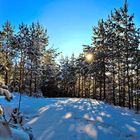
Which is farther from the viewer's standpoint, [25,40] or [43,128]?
[25,40]

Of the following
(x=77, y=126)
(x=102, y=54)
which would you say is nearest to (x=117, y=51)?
(x=102, y=54)

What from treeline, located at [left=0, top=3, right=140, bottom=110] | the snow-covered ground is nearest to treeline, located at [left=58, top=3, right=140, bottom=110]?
treeline, located at [left=0, top=3, right=140, bottom=110]

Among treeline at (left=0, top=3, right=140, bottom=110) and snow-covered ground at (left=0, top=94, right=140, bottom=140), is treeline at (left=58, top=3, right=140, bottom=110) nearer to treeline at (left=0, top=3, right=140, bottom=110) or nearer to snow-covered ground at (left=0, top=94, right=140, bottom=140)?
treeline at (left=0, top=3, right=140, bottom=110)

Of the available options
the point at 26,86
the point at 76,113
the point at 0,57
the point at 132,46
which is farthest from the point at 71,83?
the point at 0,57

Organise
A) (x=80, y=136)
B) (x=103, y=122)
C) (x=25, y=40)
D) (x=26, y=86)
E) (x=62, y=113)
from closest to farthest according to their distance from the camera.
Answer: (x=80, y=136)
(x=103, y=122)
(x=62, y=113)
(x=25, y=40)
(x=26, y=86)

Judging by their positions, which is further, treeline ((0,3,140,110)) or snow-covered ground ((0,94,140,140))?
treeline ((0,3,140,110))

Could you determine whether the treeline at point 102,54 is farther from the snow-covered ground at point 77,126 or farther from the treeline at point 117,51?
the snow-covered ground at point 77,126

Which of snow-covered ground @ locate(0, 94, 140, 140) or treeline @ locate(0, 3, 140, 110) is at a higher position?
treeline @ locate(0, 3, 140, 110)

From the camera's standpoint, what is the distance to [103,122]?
13.2 meters

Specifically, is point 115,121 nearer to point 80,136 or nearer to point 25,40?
point 80,136

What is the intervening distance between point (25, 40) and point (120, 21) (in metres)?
15.6

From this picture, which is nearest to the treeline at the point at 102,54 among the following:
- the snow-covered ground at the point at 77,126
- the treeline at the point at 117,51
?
the treeline at the point at 117,51

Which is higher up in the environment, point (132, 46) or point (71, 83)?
point (132, 46)

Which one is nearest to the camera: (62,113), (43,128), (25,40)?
(43,128)
